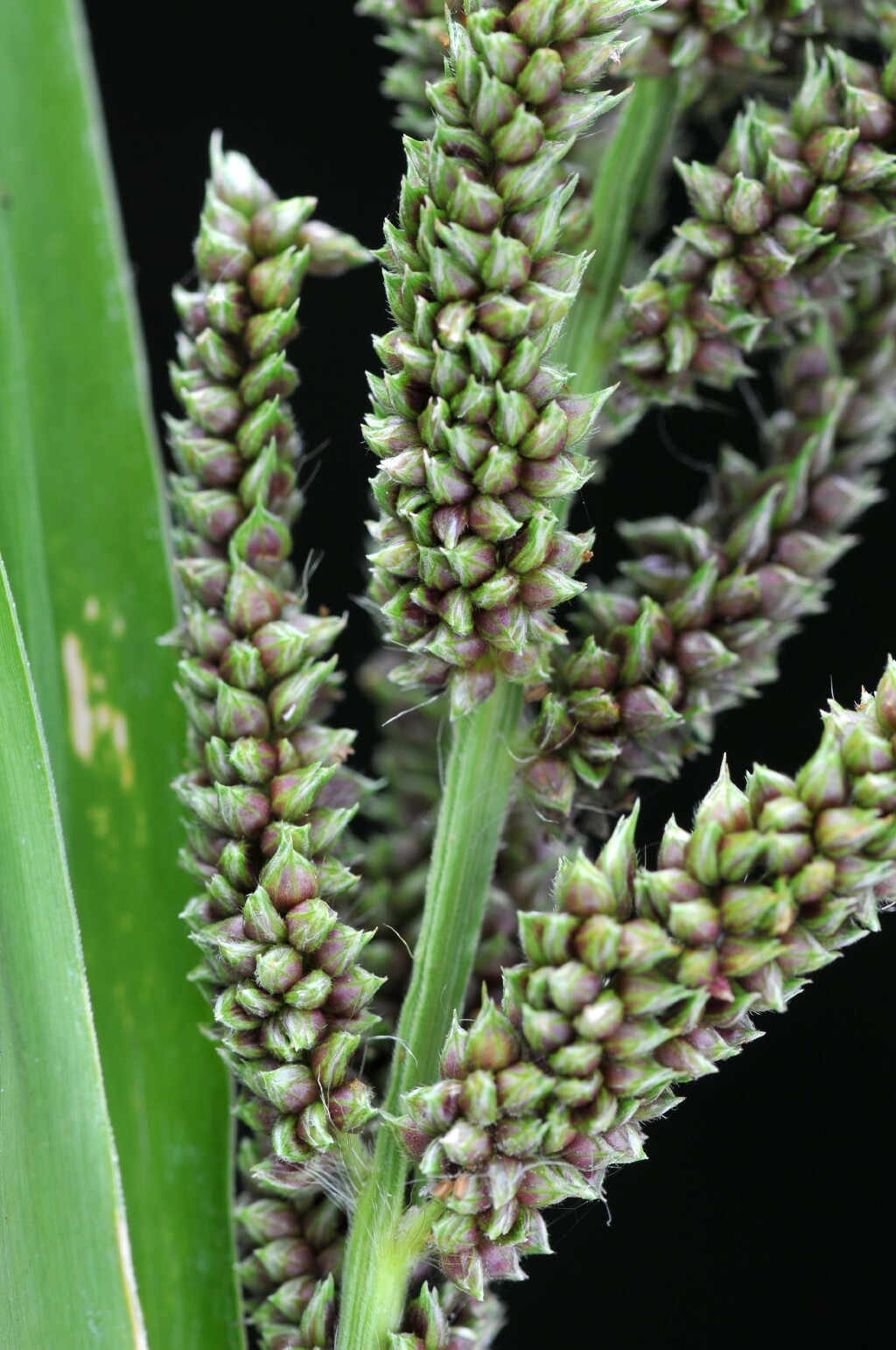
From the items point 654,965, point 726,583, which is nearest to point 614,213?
point 726,583

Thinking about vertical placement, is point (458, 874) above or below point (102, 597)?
below

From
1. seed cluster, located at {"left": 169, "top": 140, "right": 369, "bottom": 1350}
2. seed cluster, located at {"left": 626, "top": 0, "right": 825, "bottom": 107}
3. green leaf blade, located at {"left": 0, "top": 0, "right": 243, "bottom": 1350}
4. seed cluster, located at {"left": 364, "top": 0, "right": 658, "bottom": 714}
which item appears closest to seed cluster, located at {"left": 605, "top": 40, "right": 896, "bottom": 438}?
seed cluster, located at {"left": 626, "top": 0, "right": 825, "bottom": 107}

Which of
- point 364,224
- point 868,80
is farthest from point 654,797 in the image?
point 868,80

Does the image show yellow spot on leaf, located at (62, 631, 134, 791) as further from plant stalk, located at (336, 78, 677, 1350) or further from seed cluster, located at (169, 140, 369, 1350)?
plant stalk, located at (336, 78, 677, 1350)

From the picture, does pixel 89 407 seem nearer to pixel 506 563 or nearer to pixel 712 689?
pixel 506 563

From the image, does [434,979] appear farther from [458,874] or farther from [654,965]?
[654,965]

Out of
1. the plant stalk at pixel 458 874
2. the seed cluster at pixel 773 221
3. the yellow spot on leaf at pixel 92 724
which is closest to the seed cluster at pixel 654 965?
the plant stalk at pixel 458 874
